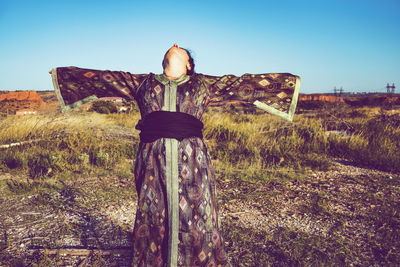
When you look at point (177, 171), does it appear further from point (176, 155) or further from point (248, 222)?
point (248, 222)

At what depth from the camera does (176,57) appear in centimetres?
195

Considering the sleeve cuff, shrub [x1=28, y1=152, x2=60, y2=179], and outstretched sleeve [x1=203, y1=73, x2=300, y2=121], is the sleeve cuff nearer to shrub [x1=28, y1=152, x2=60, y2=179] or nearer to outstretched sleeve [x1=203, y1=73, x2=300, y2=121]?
outstretched sleeve [x1=203, y1=73, x2=300, y2=121]

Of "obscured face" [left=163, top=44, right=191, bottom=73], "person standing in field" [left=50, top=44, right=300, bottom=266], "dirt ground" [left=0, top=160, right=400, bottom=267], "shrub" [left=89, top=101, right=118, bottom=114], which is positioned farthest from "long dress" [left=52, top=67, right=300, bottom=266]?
"shrub" [left=89, top=101, right=118, bottom=114]

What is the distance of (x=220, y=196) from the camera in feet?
13.6

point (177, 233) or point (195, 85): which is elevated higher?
point (195, 85)

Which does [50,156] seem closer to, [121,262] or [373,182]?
[121,262]

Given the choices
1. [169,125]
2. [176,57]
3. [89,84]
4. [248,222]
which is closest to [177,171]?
[169,125]

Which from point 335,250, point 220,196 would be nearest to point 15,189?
point 220,196

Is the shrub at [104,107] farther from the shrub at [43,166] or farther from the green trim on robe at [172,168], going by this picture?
the green trim on robe at [172,168]

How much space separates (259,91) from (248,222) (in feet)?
5.95

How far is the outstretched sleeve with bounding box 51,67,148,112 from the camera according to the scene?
6.63 feet

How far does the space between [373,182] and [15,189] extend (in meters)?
5.55

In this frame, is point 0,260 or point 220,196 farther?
point 220,196

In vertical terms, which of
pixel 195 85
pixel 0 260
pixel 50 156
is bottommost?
pixel 0 260
